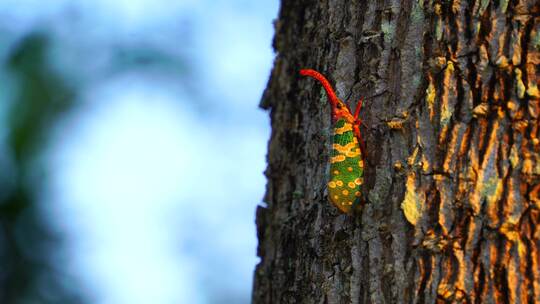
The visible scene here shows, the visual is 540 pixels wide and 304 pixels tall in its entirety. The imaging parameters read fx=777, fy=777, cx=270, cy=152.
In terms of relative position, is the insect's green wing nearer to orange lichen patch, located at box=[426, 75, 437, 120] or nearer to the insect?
the insect

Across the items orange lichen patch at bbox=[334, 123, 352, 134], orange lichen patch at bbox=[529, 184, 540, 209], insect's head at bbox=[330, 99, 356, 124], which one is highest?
insect's head at bbox=[330, 99, 356, 124]

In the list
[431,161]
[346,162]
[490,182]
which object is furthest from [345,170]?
[490,182]

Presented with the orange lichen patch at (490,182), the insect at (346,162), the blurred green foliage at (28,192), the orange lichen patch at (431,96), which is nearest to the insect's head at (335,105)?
the insect at (346,162)

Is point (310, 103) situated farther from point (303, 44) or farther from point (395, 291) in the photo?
point (395, 291)

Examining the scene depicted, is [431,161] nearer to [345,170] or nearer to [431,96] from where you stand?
[431,96]

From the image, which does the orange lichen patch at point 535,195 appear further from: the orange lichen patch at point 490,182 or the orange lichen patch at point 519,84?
the orange lichen patch at point 519,84

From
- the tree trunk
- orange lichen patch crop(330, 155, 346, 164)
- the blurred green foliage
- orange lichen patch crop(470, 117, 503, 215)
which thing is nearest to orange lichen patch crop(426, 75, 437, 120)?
the tree trunk

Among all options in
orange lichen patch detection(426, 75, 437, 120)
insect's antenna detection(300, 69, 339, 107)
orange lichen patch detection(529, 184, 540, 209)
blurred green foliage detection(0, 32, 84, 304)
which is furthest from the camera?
blurred green foliage detection(0, 32, 84, 304)
